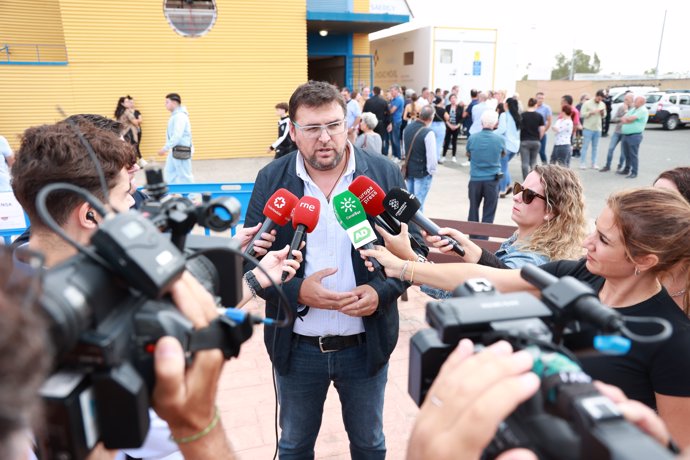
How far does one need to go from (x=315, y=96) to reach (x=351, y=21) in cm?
1324

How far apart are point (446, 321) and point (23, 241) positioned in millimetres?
1995

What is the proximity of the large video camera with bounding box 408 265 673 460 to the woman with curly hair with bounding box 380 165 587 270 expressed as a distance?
140cm

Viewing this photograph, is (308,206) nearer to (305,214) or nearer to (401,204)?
(305,214)

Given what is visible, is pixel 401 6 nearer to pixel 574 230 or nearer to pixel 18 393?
pixel 574 230

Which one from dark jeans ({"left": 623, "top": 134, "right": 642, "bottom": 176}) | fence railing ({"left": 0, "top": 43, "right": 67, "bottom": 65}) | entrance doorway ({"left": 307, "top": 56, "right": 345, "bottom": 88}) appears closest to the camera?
dark jeans ({"left": 623, "top": 134, "right": 642, "bottom": 176})

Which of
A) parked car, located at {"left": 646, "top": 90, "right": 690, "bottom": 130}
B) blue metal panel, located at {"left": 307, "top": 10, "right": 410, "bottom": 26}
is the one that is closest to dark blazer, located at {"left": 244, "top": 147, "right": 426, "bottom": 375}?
blue metal panel, located at {"left": 307, "top": 10, "right": 410, "bottom": 26}

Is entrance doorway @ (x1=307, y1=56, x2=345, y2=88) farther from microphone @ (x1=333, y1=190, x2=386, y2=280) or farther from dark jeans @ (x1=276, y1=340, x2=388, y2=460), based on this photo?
dark jeans @ (x1=276, y1=340, x2=388, y2=460)

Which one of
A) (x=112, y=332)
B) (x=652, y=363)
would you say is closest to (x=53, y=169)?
(x=112, y=332)

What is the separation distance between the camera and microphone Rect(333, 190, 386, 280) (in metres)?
2.22

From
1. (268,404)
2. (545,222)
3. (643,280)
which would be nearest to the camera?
(643,280)

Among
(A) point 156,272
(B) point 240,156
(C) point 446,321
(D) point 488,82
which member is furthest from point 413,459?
(D) point 488,82

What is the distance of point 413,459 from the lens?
2.90ft

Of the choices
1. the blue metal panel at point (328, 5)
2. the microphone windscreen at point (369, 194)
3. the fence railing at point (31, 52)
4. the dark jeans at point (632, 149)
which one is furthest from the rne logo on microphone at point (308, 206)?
the fence railing at point (31, 52)

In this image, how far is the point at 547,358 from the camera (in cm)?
91
